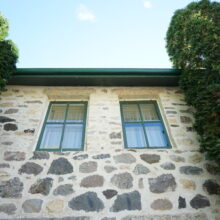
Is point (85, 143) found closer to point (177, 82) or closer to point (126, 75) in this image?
point (126, 75)

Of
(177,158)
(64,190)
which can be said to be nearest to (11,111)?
(64,190)

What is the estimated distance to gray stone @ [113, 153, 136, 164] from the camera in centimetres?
379

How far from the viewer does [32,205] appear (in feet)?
10.5

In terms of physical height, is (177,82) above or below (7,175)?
above

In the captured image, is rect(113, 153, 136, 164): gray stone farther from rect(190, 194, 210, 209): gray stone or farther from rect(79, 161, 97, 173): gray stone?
rect(190, 194, 210, 209): gray stone

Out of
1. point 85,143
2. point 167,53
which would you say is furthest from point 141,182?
point 167,53

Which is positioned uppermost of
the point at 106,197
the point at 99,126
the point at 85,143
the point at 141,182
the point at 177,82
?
the point at 177,82

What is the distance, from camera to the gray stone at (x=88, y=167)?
365cm

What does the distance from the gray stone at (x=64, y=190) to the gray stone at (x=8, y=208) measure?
59 centimetres

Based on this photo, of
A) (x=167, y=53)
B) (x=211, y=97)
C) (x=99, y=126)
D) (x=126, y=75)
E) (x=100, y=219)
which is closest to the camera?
(x=100, y=219)

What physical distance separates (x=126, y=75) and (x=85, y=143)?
2.00 meters

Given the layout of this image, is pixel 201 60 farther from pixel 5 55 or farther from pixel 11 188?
pixel 11 188

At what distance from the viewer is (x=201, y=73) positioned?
181 inches

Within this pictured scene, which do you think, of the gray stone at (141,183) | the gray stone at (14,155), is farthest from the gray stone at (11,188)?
the gray stone at (141,183)
